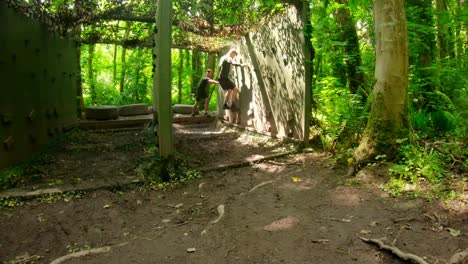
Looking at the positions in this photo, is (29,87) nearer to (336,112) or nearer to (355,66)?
(336,112)

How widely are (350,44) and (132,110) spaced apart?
8.07 metres

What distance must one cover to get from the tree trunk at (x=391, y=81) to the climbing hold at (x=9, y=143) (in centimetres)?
551

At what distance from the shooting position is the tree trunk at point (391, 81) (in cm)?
499

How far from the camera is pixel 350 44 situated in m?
7.20

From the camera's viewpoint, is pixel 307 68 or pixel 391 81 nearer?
pixel 391 81

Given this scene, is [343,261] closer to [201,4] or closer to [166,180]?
[166,180]

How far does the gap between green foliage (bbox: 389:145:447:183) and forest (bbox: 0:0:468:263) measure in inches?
0.5

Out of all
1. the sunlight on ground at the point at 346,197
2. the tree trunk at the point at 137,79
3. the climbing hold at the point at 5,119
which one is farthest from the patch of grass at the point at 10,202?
the tree trunk at the point at 137,79

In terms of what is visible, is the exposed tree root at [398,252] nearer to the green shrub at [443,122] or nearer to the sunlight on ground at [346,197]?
the sunlight on ground at [346,197]

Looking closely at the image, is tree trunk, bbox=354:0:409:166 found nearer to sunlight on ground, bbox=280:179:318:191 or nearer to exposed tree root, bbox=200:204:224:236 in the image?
sunlight on ground, bbox=280:179:318:191

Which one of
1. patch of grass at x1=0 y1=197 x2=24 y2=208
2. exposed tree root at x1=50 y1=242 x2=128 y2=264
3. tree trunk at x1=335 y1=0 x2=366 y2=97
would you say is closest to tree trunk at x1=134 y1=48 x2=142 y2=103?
tree trunk at x1=335 y1=0 x2=366 y2=97

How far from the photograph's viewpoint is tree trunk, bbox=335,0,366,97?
7188 millimetres

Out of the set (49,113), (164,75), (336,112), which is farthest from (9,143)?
(336,112)

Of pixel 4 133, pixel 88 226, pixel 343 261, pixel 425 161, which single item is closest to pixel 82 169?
pixel 4 133
